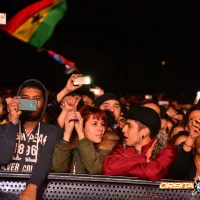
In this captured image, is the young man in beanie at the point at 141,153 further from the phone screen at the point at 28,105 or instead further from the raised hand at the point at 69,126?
the phone screen at the point at 28,105

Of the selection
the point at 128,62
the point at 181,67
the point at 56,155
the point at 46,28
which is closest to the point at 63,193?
the point at 56,155

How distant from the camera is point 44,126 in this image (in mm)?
4191

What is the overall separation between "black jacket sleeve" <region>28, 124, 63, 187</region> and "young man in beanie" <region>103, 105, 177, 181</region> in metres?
0.41

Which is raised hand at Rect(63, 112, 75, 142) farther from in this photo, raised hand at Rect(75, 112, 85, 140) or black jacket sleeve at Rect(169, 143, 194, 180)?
black jacket sleeve at Rect(169, 143, 194, 180)

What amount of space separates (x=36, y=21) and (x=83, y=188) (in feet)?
27.2

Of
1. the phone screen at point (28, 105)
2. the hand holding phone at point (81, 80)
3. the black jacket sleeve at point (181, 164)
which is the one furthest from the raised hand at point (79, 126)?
the hand holding phone at point (81, 80)

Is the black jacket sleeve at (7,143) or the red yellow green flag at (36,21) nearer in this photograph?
the black jacket sleeve at (7,143)

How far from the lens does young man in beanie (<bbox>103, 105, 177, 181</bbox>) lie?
12.3 feet

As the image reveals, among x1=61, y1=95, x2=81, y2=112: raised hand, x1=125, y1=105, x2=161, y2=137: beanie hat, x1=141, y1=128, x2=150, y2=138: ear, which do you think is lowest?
x1=141, y1=128, x2=150, y2=138: ear

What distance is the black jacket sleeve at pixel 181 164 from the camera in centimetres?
390

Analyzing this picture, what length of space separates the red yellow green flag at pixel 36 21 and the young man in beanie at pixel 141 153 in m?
7.26

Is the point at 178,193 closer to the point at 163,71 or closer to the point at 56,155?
the point at 56,155

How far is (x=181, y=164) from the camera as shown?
12.8ft

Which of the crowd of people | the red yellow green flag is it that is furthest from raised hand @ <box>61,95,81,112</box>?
the red yellow green flag
